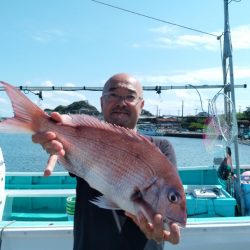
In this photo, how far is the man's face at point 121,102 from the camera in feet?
7.99

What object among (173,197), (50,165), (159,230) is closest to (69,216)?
(50,165)

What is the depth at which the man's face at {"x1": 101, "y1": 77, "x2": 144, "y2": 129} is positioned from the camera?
95.9 inches

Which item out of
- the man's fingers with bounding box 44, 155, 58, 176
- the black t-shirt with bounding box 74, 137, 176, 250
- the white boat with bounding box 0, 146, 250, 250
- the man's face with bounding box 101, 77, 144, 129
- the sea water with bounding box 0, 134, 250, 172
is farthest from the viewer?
the sea water with bounding box 0, 134, 250, 172

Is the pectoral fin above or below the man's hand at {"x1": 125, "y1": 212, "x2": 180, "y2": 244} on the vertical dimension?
above

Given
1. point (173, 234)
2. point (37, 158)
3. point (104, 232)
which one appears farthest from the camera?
point (37, 158)

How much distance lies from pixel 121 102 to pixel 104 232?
89 centimetres

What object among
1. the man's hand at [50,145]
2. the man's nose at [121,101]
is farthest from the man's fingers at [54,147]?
the man's nose at [121,101]

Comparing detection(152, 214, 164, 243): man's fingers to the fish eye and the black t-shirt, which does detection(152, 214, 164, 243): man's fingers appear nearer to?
the fish eye

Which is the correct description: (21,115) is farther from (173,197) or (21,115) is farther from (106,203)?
(173,197)

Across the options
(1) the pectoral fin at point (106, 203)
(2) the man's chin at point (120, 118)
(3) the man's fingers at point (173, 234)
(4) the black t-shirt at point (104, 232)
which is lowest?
(4) the black t-shirt at point (104, 232)

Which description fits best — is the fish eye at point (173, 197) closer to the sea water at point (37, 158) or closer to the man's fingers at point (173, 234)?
the man's fingers at point (173, 234)

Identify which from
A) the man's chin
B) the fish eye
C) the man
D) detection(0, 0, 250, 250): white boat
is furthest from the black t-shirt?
detection(0, 0, 250, 250): white boat

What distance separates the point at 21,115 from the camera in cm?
186

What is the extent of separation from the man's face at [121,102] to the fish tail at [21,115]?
619 millimetres
